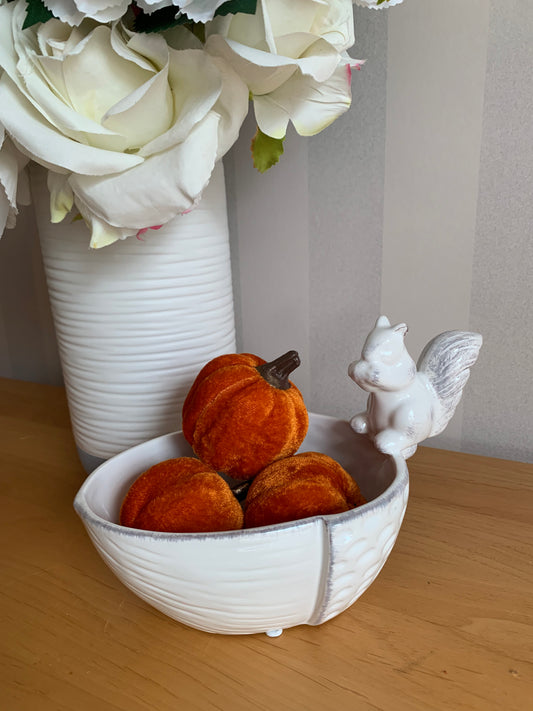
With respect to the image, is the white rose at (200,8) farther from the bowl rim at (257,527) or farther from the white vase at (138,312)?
the bowl rim at (257,527)

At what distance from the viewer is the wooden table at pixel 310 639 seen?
0.33 meters

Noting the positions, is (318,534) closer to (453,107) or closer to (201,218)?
(201,218)

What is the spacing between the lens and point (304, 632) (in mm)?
380

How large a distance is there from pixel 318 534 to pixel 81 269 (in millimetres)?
297

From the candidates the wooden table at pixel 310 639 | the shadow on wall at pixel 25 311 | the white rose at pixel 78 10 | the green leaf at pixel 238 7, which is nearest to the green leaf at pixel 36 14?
the white rose at pixel 78 10

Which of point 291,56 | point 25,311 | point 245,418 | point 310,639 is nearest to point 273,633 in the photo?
point 310,639

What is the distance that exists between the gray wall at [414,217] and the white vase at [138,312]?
161 mm

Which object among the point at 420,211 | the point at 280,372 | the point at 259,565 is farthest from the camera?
the point at 420,211

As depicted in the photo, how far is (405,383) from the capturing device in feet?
1.30

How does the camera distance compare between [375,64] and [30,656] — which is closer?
[30,656]

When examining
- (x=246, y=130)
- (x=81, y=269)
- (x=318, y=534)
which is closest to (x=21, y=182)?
(x=81, y=269)

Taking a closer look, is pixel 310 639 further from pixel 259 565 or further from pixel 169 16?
pixel 169 16

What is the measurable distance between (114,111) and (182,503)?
241 mm

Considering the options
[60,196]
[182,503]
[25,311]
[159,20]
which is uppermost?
[159,20]
